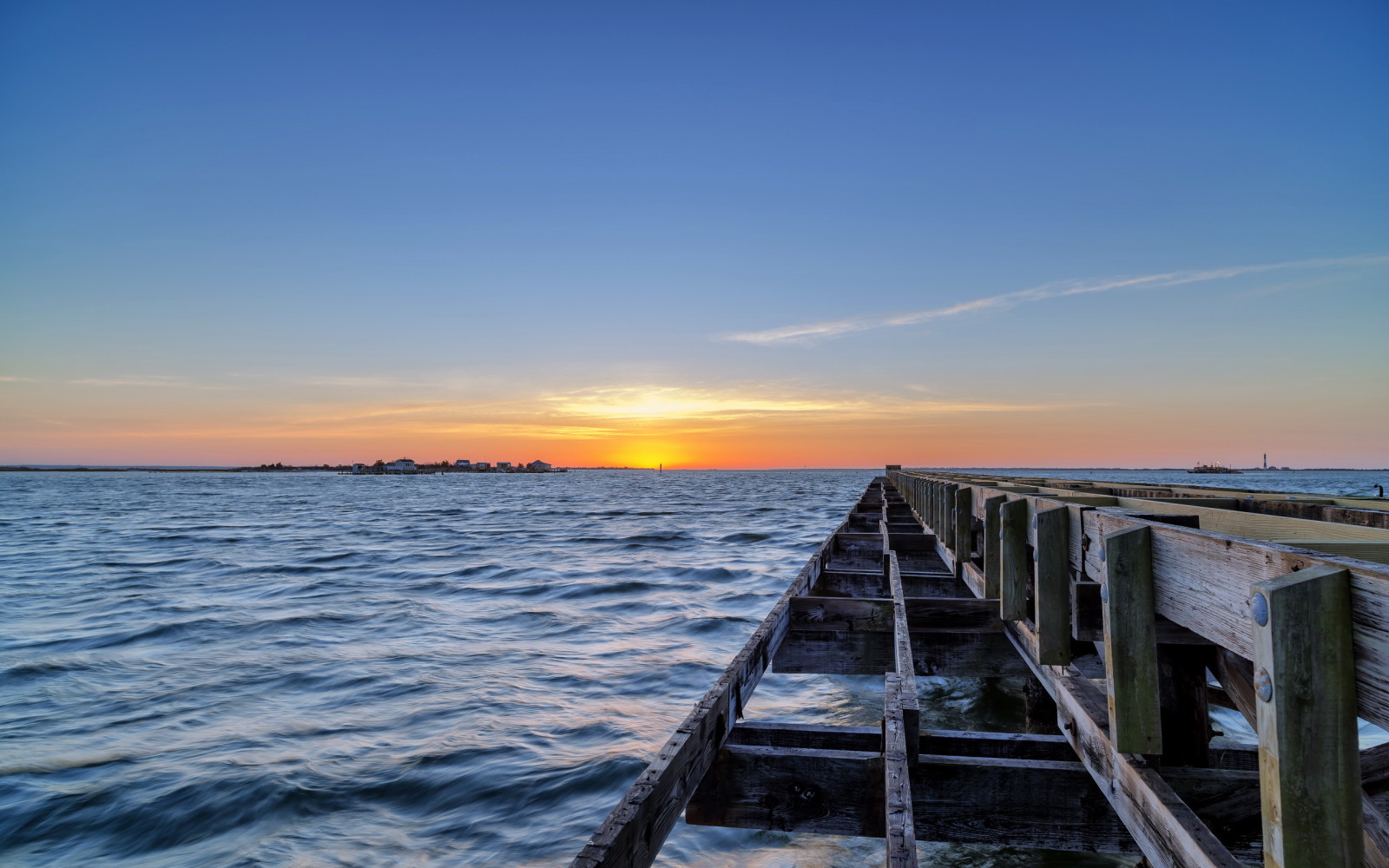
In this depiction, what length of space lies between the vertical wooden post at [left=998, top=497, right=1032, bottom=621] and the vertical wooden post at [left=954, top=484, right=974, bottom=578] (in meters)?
3.69

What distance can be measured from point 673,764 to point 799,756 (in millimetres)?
799

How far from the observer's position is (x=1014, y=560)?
516 centimetres

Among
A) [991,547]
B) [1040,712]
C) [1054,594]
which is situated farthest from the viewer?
[991,547]

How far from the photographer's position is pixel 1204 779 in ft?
10.5

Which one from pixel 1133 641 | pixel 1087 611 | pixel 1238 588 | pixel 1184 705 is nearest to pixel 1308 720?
pixel 1238 588

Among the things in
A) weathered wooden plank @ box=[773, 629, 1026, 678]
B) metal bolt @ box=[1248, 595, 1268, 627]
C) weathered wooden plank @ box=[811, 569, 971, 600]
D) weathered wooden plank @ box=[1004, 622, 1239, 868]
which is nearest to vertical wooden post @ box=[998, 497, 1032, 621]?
weathered wooden plank @ box=[773, 629, 1026, 678]

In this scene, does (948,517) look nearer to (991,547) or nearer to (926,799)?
(991,547)

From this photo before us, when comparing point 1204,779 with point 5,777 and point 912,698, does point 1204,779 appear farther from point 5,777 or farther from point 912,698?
point 5,777

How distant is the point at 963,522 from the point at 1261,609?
733 cm

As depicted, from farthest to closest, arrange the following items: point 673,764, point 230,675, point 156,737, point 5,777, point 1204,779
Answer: point 230,675, point 156,737, point 5,777, point 1204,779, point 673,764

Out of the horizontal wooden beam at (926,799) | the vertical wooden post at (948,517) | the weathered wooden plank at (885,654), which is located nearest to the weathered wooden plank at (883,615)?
the weathered wooden plank at (885,654)

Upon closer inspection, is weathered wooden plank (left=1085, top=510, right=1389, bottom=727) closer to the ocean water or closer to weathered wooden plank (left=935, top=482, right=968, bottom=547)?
the ocean water

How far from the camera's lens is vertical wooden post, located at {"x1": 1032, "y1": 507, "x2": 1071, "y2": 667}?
12.9 ft

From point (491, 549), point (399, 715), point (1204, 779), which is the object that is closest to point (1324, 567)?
point (1204, 779)
